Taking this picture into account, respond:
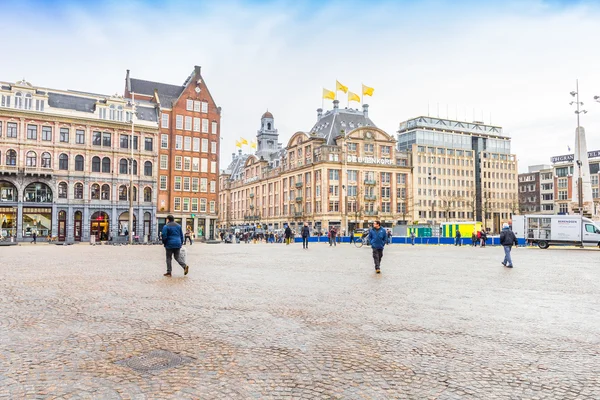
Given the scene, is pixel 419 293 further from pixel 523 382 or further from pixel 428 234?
pixel 428 234

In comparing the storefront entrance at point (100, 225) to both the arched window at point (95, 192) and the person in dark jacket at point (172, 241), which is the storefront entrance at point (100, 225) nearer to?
the arched window at point (95, 192)

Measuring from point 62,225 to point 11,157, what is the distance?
905 centimetres

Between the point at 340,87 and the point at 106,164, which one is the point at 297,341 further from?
the point at 340,87

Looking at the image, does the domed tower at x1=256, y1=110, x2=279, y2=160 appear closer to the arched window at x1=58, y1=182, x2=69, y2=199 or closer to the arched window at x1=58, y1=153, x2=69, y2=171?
the arched window at x1=58, y1=153, x2=69, y2=171

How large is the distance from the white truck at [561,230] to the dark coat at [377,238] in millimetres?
26422

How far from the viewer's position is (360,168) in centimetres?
9338

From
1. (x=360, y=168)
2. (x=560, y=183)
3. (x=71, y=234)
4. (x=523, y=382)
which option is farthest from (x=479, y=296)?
(x=560, y=183)

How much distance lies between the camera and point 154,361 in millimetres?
5820

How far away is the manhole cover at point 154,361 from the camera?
5.60 m

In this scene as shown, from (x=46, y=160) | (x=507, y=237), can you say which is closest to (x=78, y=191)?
(x=46, y=160)

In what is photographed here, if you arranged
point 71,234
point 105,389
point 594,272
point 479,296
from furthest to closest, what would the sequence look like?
1. point 71,234
2. point 594,272
3. point 479,296
4. point 105,389

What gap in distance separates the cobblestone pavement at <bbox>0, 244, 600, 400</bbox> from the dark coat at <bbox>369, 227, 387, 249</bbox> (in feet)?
14.2

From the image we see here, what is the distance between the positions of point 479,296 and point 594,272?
8928 millimetres

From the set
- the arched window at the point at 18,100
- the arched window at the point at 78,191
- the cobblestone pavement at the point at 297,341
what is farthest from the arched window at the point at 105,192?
the cobblestone pavement at the point at 297,341
